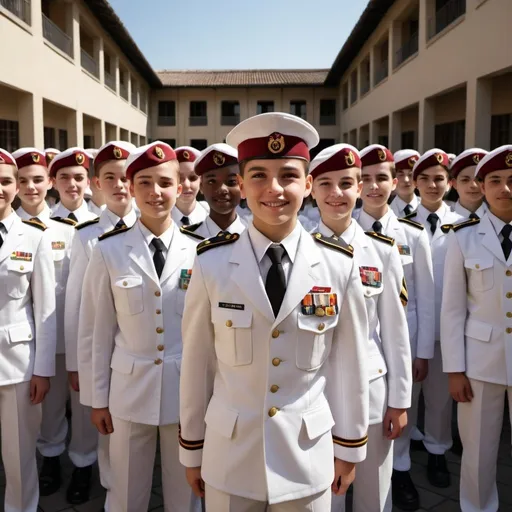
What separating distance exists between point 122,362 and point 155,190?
0.87m

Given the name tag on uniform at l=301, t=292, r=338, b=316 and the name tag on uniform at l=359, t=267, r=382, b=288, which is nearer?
the name tag on uniform at l=301, t=292, r=338, b=316

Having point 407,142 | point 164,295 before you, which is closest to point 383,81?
point 407,142

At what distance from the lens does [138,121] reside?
29.6 meters

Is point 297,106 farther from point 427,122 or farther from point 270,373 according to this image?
point 270,373

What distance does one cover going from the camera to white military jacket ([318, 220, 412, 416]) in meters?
2.67

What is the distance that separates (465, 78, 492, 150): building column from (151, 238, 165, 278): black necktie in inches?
401

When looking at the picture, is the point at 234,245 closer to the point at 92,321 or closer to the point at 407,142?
the point at 92,321

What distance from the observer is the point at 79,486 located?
3.58 m

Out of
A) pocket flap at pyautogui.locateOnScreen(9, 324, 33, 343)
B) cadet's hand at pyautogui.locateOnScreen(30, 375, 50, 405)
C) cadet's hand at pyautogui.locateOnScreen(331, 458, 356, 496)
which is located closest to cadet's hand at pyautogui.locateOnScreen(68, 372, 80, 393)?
cadet's hand at pyautogui.locateOnScreen(30, 375, 50, 405)

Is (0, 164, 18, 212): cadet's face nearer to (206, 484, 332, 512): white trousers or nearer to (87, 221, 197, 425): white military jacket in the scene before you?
(87, 221, 197, 425): white military jacket

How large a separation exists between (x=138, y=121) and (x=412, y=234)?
91.8 feet

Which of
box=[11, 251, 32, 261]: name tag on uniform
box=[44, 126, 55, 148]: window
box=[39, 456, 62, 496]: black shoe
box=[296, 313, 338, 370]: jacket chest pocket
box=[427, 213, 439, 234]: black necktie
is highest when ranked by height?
box=[44, 126, 55, 148]: window

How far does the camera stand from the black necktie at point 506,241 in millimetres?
3059

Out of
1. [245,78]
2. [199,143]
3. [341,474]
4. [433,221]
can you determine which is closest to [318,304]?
[341,474]
